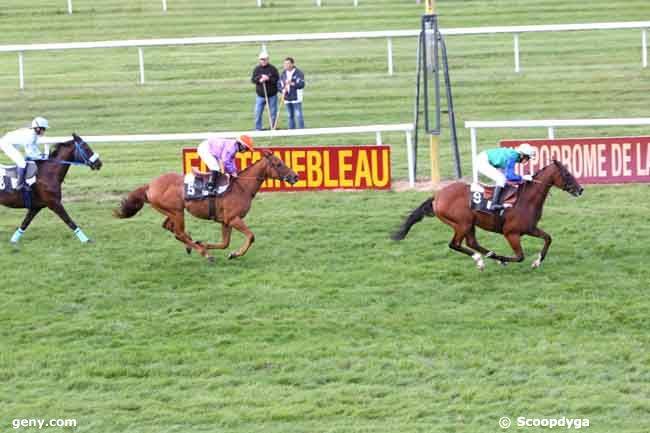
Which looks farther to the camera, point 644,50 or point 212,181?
point 644,50

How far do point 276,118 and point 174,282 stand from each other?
792 centimetres

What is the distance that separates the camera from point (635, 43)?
2530 cm

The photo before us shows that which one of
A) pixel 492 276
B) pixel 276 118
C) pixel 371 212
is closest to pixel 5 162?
pixel 276 118

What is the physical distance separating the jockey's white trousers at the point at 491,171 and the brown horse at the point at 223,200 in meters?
2.10

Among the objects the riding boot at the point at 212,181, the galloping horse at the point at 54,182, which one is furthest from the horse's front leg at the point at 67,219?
the riding boot at the point at 212,181

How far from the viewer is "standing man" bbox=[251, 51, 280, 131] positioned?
68.1 feet

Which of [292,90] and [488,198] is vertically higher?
[292,90]

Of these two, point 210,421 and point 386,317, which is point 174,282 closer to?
point 386,317

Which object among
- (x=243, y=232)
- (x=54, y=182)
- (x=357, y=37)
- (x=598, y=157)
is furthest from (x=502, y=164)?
(x=357, y=37)

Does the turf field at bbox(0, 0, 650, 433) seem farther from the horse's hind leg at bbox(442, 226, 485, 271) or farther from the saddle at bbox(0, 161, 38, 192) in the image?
the saddle at bbox(0, 161, 38, 192)

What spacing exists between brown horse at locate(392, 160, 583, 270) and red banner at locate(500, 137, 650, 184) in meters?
3.54

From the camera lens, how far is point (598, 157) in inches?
666

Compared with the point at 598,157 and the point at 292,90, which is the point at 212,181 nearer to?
the point at 598,157

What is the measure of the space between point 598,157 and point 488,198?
4405 millimetres
